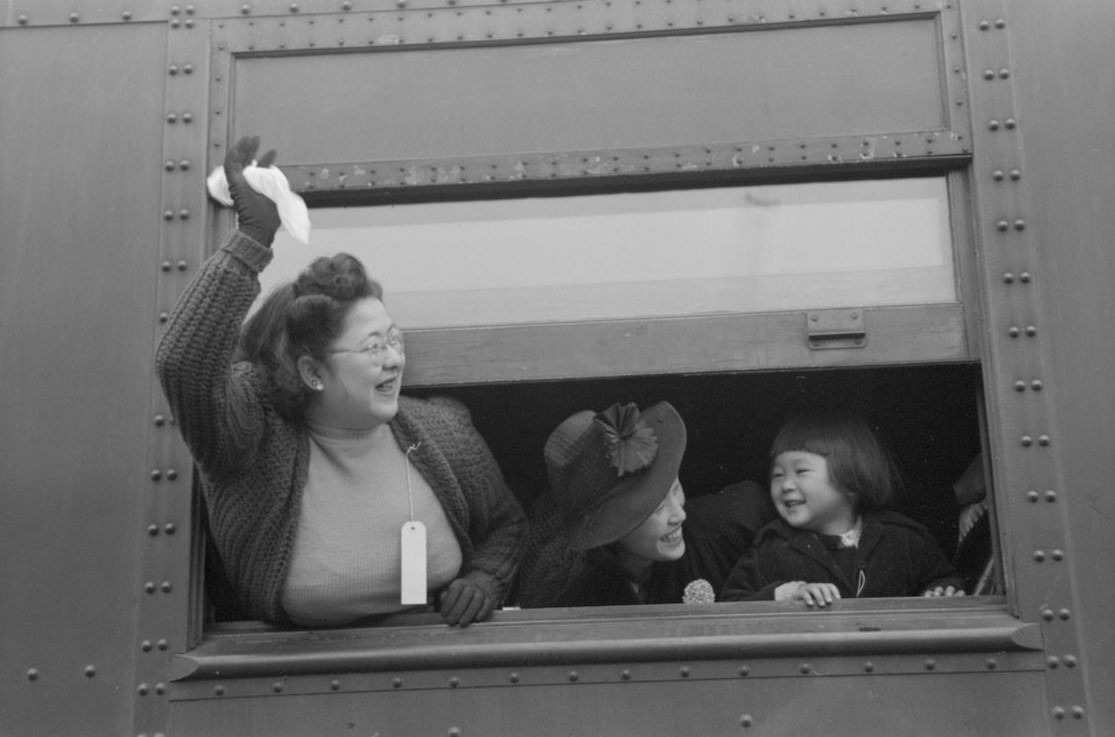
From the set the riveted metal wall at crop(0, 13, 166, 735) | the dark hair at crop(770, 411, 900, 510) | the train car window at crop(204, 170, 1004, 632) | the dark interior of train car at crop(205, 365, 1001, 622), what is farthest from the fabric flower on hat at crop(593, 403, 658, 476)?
the riveted metal wall at crop(0, 13, 166, 735)

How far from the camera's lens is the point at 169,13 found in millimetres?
2596

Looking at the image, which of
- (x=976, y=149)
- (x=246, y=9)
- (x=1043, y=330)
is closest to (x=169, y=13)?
(x=246, y=9)

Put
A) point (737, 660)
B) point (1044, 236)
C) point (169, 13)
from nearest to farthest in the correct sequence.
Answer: point (737, 660), point (1044, 236), point (169, 13)

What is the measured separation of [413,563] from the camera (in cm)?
Answer: 239

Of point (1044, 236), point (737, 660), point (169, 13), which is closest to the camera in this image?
point (737, 660)

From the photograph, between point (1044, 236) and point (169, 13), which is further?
point (169, 13)

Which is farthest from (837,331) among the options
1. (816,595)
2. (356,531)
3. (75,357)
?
(75,357)

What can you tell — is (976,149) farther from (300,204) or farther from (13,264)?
(13,264)

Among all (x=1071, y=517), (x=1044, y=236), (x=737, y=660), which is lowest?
(x=737, y=660)

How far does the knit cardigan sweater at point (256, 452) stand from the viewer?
2205mm

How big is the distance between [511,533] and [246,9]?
1.13 m

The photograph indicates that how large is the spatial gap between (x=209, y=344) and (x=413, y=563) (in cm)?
52

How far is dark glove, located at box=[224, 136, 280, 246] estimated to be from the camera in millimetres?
2262

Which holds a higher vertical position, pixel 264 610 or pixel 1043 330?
pixel 1043 330
